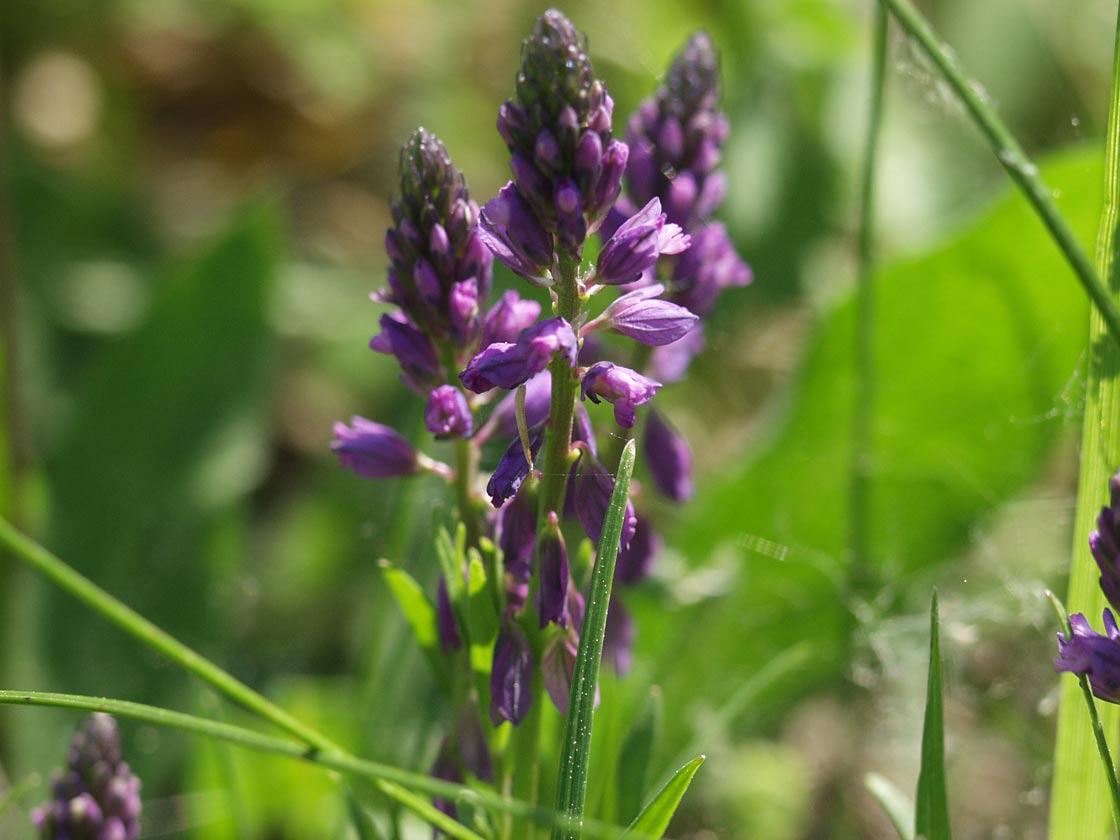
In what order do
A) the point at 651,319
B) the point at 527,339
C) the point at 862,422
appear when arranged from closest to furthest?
1. the point at 527,339
2. the point at 651,319
3. the point at 862,422

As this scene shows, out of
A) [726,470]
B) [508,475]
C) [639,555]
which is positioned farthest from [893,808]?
[726,470]

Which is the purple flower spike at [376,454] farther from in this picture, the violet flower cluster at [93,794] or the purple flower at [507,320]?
the violet flower cluster at [93,794]

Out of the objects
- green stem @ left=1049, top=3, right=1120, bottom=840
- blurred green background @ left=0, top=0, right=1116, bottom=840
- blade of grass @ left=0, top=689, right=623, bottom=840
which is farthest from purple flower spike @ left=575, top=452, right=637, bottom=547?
green stem @ left=1049, top=3, right=1120, bottom=840

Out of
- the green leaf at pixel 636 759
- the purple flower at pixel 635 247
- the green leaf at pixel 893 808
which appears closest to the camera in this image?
the purple flower at pixel 635 247

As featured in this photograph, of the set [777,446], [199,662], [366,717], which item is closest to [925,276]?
[777,446]

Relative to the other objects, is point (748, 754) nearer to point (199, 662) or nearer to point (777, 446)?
point (777, 446)

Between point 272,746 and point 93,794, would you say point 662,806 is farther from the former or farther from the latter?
point 93,794

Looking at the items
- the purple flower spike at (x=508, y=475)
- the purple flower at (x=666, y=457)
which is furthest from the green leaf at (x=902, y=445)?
the purple flower spike at (x=508, y=475)
